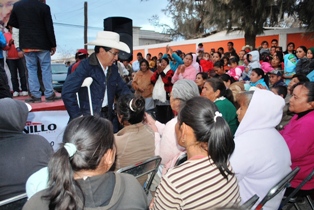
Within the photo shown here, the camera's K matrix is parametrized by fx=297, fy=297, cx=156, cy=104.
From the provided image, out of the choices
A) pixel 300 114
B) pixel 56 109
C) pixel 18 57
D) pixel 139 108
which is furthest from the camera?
pixel 18 57

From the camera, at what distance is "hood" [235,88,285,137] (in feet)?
7.28

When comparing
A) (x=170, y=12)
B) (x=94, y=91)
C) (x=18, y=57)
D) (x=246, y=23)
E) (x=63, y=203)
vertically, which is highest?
(x=170, y=12)

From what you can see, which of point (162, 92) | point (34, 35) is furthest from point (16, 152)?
point (162, 92)

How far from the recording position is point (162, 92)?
21.2 ft

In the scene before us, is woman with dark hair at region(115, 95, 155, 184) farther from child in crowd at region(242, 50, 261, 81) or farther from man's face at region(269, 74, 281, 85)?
child in crowd at region(242, 50, 261, 81)

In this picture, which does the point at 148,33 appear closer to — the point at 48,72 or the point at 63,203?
the point at 48,72

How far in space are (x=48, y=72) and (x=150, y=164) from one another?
106 inches

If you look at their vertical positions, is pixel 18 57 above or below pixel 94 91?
above

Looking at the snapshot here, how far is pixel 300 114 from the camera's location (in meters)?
2.94

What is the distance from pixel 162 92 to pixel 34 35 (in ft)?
10.2

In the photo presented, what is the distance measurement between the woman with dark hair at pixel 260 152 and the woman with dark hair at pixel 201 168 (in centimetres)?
38

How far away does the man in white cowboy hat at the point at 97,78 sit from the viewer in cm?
304

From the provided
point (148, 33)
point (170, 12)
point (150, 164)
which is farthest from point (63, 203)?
point (148, 33)

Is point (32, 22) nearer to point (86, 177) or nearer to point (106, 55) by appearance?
point (106, 55)
